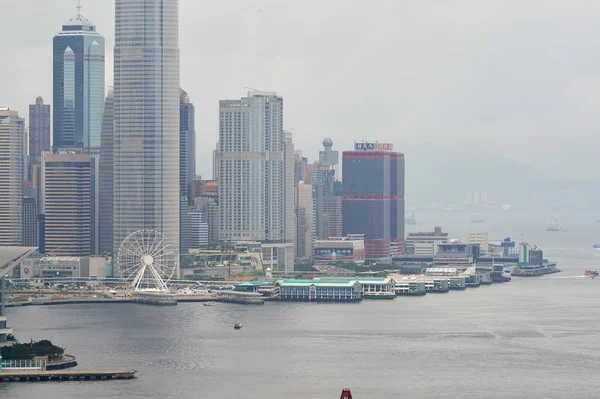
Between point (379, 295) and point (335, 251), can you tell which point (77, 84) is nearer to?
point (335, 251)

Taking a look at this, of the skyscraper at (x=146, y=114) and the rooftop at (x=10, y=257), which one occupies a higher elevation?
the skyscraper at (x=146, y=114)

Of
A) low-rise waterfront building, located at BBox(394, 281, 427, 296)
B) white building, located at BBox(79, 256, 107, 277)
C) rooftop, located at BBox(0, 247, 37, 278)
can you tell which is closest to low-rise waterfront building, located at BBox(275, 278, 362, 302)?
low-rise waterfront building, located at BBox(394, 281, 427, 296)

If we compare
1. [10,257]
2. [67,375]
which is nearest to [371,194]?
[10,257]

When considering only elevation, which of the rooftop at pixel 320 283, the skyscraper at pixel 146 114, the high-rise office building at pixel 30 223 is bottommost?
the rooftop at pixel 320 283

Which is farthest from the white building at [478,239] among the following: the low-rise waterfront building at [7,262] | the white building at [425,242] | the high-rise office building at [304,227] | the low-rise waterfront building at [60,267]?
the low-rise waterfront building at [7,262]

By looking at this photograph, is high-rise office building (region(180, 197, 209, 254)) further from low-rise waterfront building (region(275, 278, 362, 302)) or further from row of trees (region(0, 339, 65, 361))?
row of trees (region(0, 339, 65, 361))

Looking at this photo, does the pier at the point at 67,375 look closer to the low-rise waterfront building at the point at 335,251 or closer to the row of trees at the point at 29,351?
the row of trees at the point at 29,351
